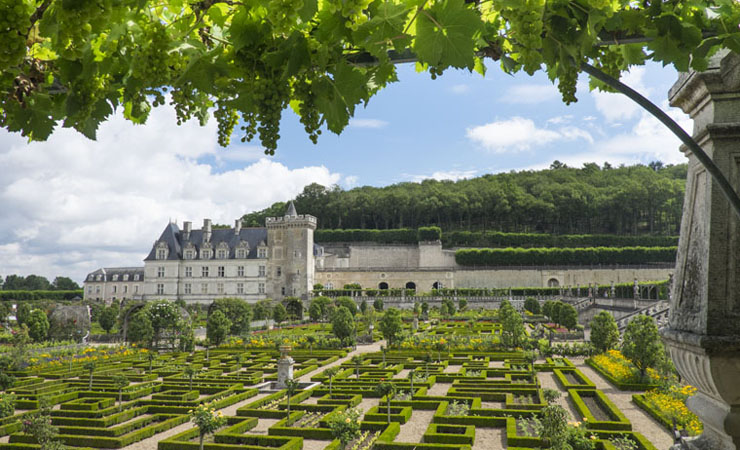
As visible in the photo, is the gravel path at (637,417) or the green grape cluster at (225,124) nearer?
the green grape cluster at (225,124)

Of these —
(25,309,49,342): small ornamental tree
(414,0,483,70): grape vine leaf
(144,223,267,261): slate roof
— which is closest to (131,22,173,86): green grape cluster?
(414,0,483,70): grape vine leaf

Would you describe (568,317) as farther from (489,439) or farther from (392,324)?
(489,439)

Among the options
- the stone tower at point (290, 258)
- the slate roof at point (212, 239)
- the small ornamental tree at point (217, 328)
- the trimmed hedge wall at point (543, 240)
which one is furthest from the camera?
the trimmed hedge wall at point (543, 240)

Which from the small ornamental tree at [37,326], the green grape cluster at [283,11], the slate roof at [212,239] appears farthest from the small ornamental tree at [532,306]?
the green grape cluster at [283,11]

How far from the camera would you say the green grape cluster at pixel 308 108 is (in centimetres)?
139

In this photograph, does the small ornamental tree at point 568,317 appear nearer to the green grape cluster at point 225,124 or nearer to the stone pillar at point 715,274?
the stone pillar at point 715,274

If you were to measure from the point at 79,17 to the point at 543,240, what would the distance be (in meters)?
64.6

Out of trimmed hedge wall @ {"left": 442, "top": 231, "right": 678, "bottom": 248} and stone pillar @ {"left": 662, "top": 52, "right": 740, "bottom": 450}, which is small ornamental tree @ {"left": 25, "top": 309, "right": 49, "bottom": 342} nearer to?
stone pillar @ {"left": 662, "top": 52, "right": 740, "bottom": 450}

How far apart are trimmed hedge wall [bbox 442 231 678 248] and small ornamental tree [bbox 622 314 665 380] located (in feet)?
A: 149

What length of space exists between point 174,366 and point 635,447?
1498cm

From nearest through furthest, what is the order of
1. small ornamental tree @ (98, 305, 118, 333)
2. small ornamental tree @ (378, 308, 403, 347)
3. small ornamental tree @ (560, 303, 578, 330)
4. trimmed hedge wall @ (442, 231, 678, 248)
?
small ornamental tree @ (378, 308, 403, 347)
small ornamental tree @ (560, 303, 578, 330)
small ornamental tree @ (98, 305, 118, 333)
trimmed hedge wall @ (442, 231, 678, 248)

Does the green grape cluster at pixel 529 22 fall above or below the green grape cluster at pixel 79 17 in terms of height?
above

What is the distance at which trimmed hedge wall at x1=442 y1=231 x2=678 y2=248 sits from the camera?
59844mm

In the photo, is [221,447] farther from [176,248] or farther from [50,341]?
[176,248]
